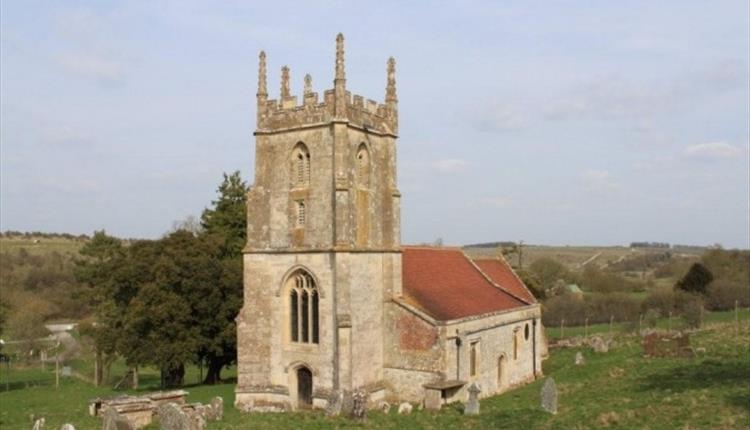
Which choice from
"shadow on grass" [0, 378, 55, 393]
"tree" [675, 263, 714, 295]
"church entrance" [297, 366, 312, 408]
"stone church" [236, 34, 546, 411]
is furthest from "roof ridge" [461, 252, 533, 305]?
"tree" [675, 263, 714, 295]

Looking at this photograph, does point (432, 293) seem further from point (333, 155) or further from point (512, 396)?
point (333, 155)

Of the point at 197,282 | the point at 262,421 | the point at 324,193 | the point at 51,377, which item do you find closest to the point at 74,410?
the point at 197,282

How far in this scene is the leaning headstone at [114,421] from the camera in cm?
1969

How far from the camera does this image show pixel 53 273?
9812cm

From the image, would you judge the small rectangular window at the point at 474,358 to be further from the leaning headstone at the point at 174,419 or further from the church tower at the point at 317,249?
the leaning headstone at the point at 174,419

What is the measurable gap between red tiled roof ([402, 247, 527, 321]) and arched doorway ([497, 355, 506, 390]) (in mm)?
2400

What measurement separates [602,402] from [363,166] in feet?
42.6

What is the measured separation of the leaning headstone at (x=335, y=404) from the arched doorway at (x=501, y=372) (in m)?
10.2

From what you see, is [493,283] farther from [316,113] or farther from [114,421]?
[114,421]

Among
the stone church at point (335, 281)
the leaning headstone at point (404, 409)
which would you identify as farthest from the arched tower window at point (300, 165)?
the leaning headstone at point (404, 409)

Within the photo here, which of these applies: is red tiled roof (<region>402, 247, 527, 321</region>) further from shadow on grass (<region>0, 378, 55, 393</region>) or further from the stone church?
shadow on grass (<region>0, 378, 55, 393</region>)

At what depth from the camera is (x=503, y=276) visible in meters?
38.2

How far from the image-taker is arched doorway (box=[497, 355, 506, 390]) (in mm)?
30734

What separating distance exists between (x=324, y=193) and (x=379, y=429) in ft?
31.7
